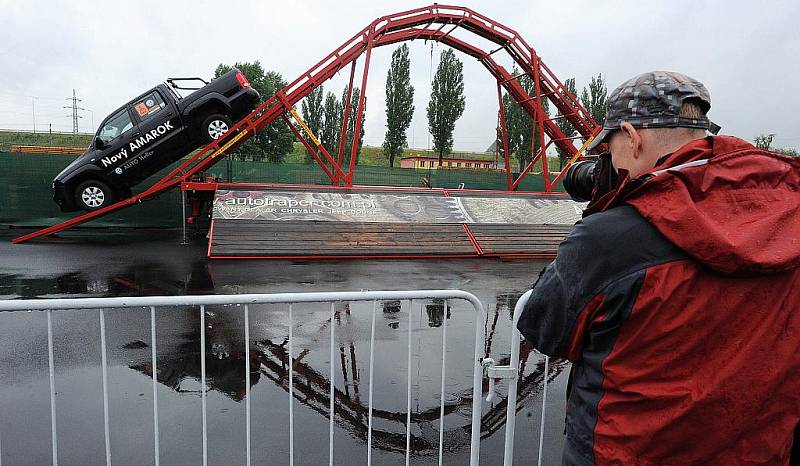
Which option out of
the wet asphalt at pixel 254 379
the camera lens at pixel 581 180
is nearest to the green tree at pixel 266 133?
the wet asphalt at pixel 254 379

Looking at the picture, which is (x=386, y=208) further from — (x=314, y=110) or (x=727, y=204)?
(x=314, y=110)

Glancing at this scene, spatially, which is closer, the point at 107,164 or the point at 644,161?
the point at 644,161

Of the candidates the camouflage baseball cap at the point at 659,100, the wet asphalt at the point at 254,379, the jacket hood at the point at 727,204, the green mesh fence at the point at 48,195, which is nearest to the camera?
the jacket hood at the point at 727,204

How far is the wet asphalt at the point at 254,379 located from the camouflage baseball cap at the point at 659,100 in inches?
88.3

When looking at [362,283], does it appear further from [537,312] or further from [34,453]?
[537,312]

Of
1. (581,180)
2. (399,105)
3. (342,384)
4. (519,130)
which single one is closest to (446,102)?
(399,105)

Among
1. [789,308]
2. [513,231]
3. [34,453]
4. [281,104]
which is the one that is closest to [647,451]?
[789,308]

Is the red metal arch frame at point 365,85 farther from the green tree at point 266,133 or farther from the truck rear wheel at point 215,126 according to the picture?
the green tree at point 266,133

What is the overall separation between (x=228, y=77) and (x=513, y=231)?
8695mm

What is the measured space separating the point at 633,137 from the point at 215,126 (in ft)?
42.7

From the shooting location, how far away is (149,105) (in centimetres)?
1284

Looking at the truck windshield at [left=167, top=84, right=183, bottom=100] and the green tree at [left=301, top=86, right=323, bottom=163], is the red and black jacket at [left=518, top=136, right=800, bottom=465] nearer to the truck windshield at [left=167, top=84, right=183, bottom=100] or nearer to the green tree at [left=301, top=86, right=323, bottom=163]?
the truck windshield at [left=167, top=84, right=183, bottom=100]

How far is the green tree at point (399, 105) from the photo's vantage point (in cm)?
4128

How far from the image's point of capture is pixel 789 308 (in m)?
1.23
